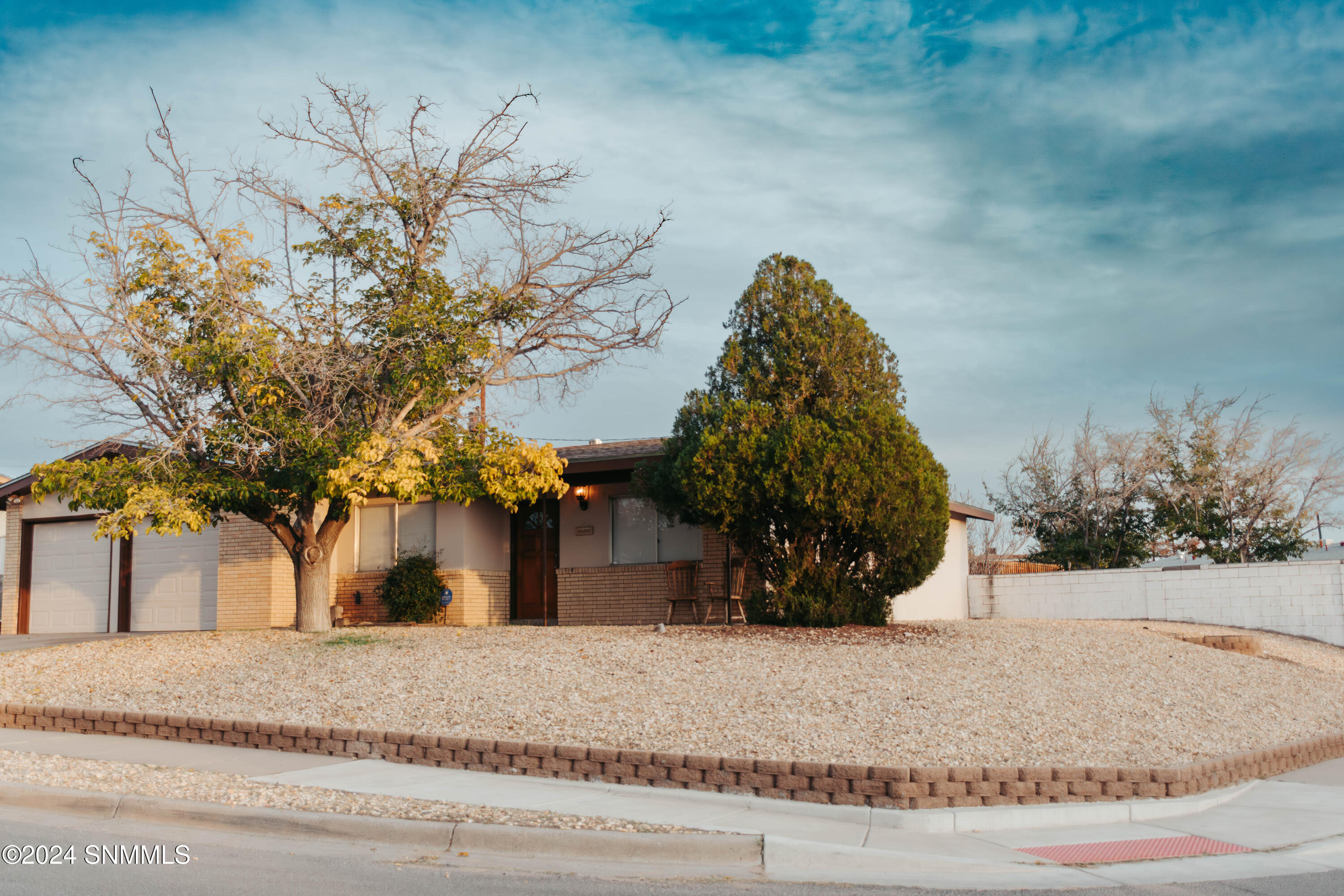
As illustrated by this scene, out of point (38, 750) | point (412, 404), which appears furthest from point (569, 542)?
point (38, 750)

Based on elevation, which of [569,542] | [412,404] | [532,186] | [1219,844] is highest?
[532,186]

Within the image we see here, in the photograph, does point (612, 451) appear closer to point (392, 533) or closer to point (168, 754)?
point (392, 533)

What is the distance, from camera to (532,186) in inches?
545

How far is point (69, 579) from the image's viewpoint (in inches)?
797

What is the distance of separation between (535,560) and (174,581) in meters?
6.97

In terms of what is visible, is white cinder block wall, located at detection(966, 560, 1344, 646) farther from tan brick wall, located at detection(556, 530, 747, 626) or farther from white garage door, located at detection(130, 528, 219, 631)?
white garage door, located at detection(130, 528, 219, 631)

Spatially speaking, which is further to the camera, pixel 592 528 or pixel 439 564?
pixel 439 564

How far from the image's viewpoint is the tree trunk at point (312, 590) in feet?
45.7

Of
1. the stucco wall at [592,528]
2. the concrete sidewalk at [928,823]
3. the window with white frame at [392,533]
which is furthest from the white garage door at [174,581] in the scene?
the concrete sidewalk at [928,823]

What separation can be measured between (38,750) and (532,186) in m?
8.63

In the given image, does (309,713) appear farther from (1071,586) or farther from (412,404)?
(1071,586)

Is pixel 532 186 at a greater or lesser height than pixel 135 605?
greater

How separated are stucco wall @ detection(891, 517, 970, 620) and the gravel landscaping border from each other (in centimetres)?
873

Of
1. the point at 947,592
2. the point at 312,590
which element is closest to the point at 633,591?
the point at 312,590
